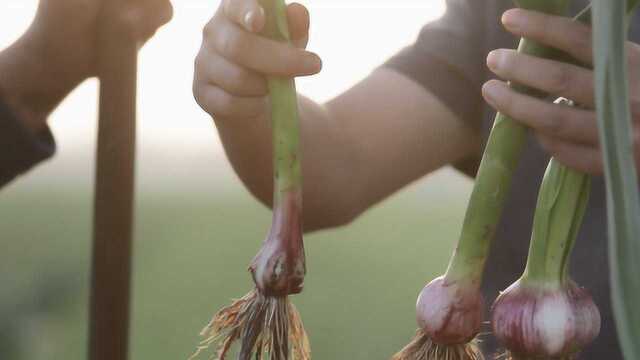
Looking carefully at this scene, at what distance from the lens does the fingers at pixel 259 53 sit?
324mm

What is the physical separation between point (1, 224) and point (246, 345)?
4.50 feet

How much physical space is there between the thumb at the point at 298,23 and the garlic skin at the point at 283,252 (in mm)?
78

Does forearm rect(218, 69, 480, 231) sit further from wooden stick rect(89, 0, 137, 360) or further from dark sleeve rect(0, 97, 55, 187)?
wooden stick rect(89, 0, 137, 360)

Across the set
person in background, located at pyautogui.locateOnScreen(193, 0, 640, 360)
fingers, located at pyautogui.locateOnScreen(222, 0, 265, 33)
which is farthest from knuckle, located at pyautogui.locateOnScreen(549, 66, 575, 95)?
person in background, located at pyautogui.locateOnScreen(193, 0, 640, 360)

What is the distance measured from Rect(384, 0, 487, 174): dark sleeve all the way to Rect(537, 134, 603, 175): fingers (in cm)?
58

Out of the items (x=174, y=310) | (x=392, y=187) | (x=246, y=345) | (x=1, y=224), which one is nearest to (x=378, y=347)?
(x=174, y=310)

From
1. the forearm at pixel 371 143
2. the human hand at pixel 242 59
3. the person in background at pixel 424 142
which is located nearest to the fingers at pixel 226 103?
the human hand at pixel 242 59

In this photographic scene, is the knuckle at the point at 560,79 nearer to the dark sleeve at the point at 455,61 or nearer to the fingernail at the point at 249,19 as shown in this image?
the fingernail at the point at 249,19

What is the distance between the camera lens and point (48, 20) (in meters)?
0.58

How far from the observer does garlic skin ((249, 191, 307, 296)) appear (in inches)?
12.7

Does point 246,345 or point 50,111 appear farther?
point 50,111

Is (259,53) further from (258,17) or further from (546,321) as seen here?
(546,321)

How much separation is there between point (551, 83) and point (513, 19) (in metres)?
0.03

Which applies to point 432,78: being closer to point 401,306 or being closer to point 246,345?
point 246,345
